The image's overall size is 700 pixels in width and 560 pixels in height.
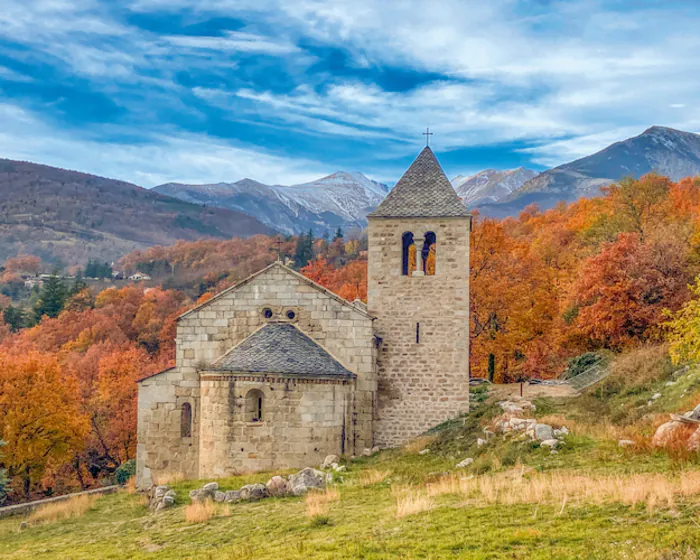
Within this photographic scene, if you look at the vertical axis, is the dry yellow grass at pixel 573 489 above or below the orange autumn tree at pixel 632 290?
below

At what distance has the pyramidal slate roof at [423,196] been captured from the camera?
2323 cm

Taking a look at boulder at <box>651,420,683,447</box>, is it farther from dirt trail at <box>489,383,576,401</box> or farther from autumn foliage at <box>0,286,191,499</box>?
autumn foliage at <box>0,286,191,499</box>

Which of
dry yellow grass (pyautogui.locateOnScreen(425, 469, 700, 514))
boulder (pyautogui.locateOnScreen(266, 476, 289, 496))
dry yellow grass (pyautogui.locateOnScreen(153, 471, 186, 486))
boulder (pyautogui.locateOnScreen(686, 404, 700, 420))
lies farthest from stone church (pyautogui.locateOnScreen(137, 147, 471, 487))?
boulder (pyautogui.locateOnScreen(686, 404, 700, 420))

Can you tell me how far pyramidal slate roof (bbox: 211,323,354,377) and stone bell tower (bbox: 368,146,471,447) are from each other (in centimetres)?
239

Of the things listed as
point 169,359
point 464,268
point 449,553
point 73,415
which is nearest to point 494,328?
point 464,268

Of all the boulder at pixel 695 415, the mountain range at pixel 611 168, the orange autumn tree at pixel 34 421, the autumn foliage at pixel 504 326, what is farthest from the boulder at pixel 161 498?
the mountain range at pixel 611 168

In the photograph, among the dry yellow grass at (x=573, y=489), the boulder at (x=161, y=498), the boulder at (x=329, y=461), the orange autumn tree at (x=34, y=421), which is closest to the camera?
the dry yellow grass at (x=573, y=489)

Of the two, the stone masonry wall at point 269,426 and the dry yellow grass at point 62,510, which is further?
the stone masonry wall at point 269,426

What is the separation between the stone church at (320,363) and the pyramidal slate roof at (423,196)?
48 mm

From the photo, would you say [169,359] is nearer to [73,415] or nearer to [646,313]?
[73,415]

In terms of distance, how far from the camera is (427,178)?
24.3 meters

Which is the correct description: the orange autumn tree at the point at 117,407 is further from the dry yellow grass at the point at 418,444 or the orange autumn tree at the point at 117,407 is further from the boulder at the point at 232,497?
the boulder at the point at 232,497

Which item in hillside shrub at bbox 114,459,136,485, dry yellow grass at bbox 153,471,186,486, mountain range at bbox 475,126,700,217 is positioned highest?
mountain range at bbox 475,126,700,217

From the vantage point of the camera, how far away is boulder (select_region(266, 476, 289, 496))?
15680 mm
